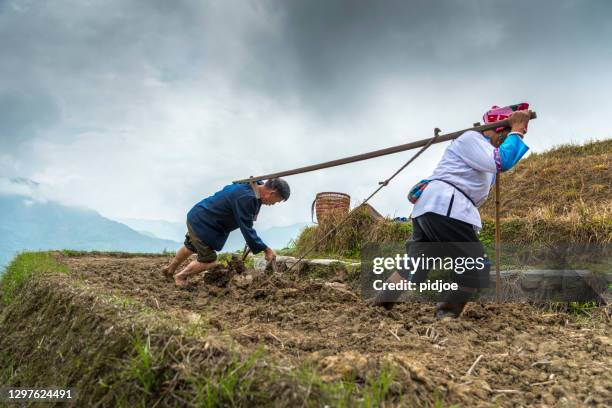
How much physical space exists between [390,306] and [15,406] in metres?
2.56

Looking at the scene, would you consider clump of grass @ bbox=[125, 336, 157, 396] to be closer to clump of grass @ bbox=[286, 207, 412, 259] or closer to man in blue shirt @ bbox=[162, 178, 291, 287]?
man in blue shirt @ bbox=[162, 178, 291, 287]

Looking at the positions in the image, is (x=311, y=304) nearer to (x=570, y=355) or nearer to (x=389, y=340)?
(x=389, y=340)

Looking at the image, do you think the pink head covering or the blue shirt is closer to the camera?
the pink head covering

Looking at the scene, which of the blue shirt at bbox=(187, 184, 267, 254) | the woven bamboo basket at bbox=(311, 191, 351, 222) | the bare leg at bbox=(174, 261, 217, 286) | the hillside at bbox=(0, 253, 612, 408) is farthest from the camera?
the woven bamboo basket at bbox=(311, 191, 351, 222)

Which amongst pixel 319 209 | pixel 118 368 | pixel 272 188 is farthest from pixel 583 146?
pixel 118 368

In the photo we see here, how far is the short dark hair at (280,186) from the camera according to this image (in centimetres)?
467

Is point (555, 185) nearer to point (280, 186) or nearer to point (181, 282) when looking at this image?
point (280, 186)

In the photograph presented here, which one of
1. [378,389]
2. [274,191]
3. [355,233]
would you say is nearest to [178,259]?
[274,191]

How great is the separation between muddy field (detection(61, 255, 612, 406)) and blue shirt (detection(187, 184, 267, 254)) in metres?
0.70

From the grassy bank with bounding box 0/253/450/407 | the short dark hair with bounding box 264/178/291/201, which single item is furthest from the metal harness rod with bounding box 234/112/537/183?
the grassy bank with bounding box 0/253/450/407

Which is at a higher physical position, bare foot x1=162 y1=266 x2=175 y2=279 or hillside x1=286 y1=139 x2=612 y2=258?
hillside x1=286 y1=139 x2=612 y2=258

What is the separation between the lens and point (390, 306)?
11.6 feet

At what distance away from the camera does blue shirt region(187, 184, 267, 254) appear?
4668mm

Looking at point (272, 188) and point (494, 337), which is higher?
point (272, 188)
